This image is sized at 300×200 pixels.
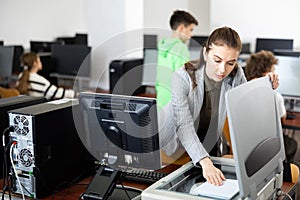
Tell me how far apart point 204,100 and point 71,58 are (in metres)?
3.27

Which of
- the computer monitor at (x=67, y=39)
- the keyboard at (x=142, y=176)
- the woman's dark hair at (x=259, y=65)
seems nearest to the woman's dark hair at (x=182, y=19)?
the woman's dark hair at (x=259, y=65)

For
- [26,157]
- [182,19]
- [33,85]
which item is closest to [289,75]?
[182,19]

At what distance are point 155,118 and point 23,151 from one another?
0.61m

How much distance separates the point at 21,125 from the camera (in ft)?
6.20

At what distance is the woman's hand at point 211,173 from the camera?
1.70 metres

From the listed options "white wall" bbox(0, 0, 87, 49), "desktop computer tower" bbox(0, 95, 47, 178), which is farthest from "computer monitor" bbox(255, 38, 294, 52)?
→ "desktop computer tower" bbox(0, 95, 47, 178)

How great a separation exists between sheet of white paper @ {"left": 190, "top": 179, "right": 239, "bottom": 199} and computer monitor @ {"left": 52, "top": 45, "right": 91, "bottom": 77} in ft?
10.8

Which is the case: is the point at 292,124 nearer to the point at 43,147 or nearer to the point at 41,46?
the point at 43,147

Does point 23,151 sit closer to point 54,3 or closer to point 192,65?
point 192,65

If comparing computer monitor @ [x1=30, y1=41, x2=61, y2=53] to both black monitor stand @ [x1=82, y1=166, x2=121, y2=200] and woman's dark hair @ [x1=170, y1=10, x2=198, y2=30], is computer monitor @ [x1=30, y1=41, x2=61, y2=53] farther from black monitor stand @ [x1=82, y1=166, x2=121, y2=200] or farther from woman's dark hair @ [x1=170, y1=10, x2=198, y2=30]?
Answer: black monitor stand @ [x1=82, y1=166, x2=121, y2=200]

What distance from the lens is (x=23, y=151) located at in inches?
75.1

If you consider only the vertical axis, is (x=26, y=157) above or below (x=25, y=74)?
A: below

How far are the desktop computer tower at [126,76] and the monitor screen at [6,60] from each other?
4.54 ft

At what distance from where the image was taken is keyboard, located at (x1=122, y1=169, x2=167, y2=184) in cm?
204
